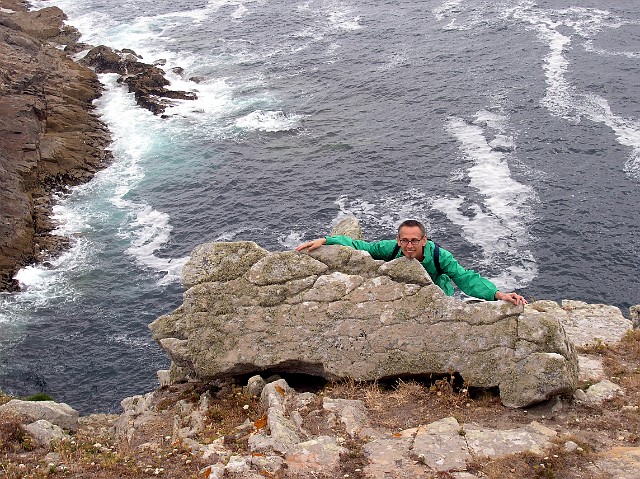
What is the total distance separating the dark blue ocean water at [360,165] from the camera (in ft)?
144

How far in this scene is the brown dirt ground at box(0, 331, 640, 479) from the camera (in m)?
12.8

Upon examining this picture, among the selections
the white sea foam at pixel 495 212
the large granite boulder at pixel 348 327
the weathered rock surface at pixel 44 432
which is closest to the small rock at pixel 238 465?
the large granite boulder at pixel 348 327

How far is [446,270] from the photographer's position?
16391 mm

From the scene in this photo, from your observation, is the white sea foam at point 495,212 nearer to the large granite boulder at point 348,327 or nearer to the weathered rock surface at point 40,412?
the large granite boulder at point 348,327

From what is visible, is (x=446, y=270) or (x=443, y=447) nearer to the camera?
(x=443, y=447)

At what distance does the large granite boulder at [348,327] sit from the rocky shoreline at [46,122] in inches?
1373

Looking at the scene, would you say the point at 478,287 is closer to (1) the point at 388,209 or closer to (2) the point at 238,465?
(2) the point at 238,465

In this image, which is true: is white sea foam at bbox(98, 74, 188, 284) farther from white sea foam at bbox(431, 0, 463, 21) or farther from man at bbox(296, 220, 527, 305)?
white sea foam at bbox(431, 0, 463, 21)

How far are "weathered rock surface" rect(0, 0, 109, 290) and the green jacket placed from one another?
3758 cm

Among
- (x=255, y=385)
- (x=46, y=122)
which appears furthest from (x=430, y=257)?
(x=46, y=122)

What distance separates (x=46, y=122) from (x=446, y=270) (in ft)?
195

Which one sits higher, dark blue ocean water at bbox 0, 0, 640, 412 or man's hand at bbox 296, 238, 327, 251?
man's hand at bbox 296, 238, 327, 251

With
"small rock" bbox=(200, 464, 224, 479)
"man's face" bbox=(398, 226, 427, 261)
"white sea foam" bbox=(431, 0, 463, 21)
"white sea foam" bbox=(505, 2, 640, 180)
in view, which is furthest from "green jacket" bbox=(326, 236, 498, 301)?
"white sea foam" bbox=(431, 0, 463, 21)

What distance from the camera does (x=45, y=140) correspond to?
62.6 metres
